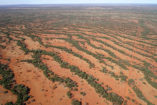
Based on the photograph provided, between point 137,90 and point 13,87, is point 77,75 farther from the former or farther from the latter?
point 13,87

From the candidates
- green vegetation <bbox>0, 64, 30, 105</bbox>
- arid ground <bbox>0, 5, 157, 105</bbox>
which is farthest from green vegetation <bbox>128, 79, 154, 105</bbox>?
green vegetation <bbox>0, 64, 30, 105</bbox>

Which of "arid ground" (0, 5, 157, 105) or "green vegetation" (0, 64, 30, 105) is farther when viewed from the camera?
"arid ground" (0, 5, 157, 105)

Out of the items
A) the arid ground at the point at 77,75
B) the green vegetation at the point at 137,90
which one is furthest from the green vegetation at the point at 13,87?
the green vegetation at the point at 137,90

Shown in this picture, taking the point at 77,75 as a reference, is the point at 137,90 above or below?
below

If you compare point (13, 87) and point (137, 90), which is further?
point (137, 90)

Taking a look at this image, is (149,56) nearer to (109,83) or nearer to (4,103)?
(109,83)

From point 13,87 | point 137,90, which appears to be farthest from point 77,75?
point 13,87

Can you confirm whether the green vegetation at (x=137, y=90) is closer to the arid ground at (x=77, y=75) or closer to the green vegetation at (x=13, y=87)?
the arid ground at (x=77, y=75)

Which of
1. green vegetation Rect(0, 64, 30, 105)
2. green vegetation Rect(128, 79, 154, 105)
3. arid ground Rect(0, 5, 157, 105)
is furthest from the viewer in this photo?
green vegetation Rect(128, 79, 154, 105)

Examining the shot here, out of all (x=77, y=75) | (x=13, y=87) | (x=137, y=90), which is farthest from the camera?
(x=77, y=75)

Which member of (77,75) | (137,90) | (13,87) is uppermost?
(13,87)

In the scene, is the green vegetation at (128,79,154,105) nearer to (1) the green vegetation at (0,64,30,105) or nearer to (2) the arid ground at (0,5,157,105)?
(2) the arid ground at (0,5,157,105)
